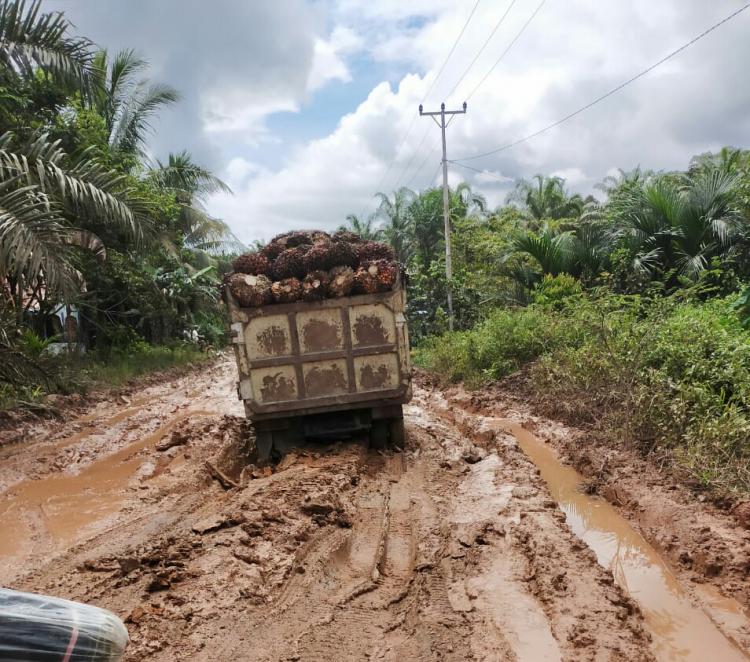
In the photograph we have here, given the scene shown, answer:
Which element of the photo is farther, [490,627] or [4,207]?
[4,207]

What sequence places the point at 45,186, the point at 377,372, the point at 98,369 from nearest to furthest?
1. the point at 377,372
2. the point at 45,186
3. the point at 98,369

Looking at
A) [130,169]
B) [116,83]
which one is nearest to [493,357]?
[130,169]

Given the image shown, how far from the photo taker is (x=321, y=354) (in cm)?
563

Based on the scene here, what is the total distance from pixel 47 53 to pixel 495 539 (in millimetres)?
8798

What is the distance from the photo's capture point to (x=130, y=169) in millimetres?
15000

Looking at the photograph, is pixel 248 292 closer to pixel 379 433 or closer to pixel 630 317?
pixel 379 433

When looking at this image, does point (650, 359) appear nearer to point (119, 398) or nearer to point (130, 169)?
point (119, 398)

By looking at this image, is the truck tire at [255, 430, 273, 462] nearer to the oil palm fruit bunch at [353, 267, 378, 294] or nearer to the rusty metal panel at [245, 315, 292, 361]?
the rusty metal panel at [245, 315, 292, 361]

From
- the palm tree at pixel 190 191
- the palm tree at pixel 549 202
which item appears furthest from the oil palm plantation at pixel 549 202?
the palm tree at pixel 190 191

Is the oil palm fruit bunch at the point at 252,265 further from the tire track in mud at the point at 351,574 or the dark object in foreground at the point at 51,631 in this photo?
the dark object in foreground at the point at 51,631

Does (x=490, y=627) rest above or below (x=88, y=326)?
below

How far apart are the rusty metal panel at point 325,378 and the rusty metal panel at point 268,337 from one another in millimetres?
285

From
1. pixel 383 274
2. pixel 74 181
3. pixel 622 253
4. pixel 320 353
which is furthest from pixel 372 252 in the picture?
pixel 622 253

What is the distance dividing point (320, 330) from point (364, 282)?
25.5 inches
